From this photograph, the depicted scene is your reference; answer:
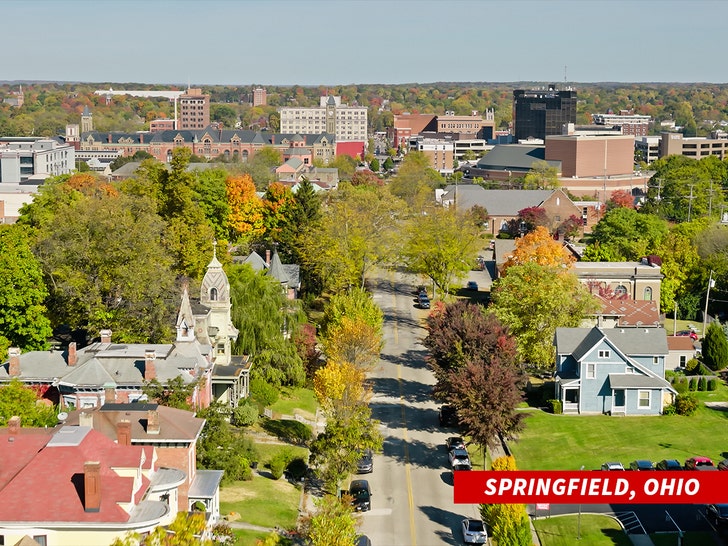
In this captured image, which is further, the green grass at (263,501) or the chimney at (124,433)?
the green grass at (263,501)

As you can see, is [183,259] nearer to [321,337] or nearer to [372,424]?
[321,337]

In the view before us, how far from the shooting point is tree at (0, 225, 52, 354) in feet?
227

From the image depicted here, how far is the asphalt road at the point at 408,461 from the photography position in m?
52.4

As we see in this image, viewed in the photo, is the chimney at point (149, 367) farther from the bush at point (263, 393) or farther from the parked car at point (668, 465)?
the parked car at point (668, 465)

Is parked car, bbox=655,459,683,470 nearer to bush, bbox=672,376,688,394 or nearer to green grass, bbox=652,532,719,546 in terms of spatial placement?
green grass, bbox=652,532,719,546

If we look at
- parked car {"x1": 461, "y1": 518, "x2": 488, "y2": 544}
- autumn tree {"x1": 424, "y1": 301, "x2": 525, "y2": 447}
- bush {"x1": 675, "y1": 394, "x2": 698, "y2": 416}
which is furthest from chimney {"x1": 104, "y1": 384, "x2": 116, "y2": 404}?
bush {"x1": 675, "y1": 394, "x2": 698, "y2": 416}

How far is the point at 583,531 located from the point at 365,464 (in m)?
13.2

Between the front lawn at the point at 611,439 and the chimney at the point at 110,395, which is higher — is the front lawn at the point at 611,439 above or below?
below

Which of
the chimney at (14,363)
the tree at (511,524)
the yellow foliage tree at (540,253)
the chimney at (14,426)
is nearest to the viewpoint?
the tree at (511,524)

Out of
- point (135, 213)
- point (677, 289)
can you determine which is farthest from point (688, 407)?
point (135, 213)

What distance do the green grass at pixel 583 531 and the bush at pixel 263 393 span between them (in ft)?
70.8

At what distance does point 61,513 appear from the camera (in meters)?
39.7

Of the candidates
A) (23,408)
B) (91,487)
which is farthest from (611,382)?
(91,487)

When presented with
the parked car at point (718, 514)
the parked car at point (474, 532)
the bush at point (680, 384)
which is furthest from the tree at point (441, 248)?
the parked car at point (474, 532)
